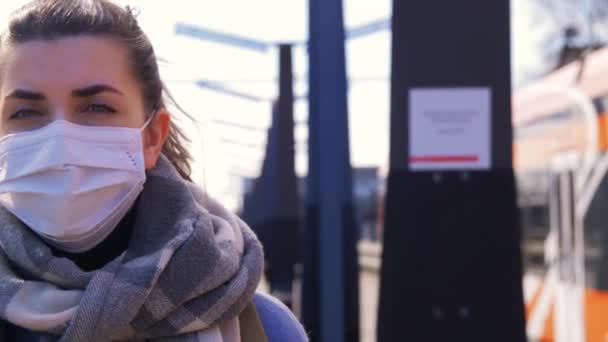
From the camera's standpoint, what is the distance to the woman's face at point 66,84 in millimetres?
1471

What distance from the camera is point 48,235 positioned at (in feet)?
5.02

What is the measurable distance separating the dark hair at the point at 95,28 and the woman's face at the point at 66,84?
2 centimetres

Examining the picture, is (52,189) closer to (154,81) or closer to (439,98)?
(154,81)

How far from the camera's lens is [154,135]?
169cm

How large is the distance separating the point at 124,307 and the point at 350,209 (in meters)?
1.56

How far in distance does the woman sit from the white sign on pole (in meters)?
1.01

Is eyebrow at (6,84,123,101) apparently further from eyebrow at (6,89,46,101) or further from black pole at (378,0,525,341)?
black pole at (378,0,525,341)

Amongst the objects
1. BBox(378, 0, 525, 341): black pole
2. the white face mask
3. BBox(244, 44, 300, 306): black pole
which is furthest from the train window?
the white face mask

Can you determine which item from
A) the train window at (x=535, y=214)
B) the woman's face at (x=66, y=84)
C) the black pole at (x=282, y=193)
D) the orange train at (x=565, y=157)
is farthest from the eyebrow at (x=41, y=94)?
the train window at (x=535, y=214)

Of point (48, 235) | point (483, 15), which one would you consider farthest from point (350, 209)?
point (48, 235)

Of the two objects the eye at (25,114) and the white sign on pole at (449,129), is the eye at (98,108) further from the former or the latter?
the white sign on pole at (449,129)

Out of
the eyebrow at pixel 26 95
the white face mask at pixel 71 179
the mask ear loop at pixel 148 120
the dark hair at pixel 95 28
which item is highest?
the dark hair at pixel 95 28

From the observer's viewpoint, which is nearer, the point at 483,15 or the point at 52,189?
the point at 52,189

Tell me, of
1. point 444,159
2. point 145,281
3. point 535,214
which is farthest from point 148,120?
point 535,214
